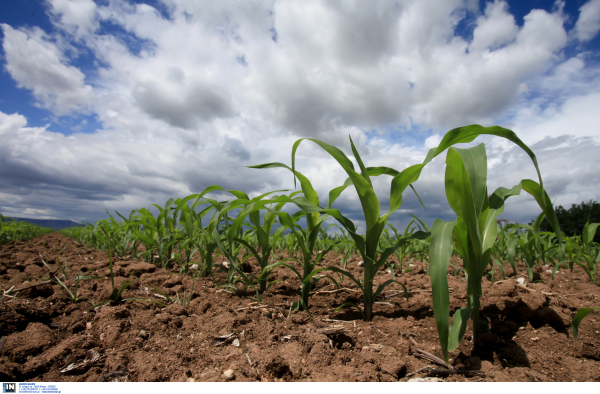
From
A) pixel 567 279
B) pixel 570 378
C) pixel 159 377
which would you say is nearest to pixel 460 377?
pixel 570 378

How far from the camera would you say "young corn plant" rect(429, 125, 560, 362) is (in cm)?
106

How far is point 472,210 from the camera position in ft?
3.79

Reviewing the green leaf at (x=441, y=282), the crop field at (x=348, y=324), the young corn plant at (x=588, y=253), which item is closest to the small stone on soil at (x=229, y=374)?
the crop field at (x=348, y=324)

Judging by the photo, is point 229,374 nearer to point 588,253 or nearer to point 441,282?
point 441,282

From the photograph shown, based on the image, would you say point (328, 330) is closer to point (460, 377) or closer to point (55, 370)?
point (460, 377)

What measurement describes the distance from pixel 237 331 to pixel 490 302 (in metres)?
1.27

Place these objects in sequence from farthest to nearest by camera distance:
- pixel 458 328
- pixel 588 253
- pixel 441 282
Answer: pixel 588 253
pixel 458 328
pixel 441 282

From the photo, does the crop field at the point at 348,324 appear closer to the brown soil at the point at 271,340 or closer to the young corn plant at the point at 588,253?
the brown soil at the point at 271,340
